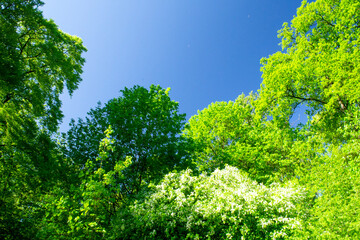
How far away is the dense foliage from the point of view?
8.19 metres

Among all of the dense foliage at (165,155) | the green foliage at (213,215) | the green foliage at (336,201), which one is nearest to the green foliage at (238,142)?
the dense foliage at (165,155)

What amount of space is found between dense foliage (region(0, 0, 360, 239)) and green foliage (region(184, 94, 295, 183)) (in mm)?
221

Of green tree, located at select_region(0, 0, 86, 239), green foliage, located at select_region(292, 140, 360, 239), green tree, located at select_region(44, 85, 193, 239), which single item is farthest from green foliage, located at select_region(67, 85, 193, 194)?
green foliage, located at select_region(292, 140, 360, 239)

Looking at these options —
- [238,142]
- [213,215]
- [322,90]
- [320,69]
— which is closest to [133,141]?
[213,215]

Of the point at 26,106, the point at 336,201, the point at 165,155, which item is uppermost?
the point at 26,106

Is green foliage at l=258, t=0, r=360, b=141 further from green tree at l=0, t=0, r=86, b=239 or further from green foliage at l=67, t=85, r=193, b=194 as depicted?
green tree at l=0, t=0, r=86, b=239

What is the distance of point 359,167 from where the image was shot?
8445 mm

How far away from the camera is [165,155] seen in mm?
14141

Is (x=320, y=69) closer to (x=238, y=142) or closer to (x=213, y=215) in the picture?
(x=238, y=142)

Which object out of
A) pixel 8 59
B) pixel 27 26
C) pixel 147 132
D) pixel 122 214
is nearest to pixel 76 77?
pixel 27 26

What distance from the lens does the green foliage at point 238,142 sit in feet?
57.6

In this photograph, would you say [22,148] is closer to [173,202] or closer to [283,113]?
[173,202]

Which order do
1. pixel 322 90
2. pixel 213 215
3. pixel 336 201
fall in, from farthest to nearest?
pixel 322 90
pixel 213 215
pixel 336 201

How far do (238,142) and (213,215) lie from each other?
11.6 m
